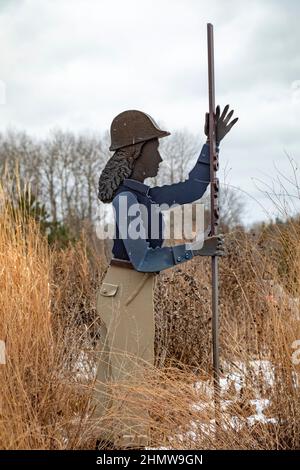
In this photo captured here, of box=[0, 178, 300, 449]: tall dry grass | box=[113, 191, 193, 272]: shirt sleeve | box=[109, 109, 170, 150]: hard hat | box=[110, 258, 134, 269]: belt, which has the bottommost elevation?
box=[0, 178, 300, 449]: tall dry grass

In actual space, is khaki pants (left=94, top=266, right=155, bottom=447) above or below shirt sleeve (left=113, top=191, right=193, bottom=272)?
below

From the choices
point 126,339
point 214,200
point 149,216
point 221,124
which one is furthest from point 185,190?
point 126,339

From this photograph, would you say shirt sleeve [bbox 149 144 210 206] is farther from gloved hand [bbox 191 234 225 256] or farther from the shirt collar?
gloved hand [bbox 191 234 225 256]

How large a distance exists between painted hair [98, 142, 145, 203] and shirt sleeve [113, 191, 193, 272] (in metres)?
0.17

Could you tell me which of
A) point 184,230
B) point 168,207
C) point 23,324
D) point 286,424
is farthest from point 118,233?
point 184,230

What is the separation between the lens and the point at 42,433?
2.54 metres

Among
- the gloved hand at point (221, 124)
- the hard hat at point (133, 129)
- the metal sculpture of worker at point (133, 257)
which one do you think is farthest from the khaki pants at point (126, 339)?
the gloved hand at point (221, 124)

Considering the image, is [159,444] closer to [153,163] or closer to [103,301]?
[103,301]

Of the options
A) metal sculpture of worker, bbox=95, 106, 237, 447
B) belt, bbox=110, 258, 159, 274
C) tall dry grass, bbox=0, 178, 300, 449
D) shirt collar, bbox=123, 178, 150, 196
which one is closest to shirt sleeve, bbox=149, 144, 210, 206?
metal sculpture of worker, bbox=95, 106, 237, 447

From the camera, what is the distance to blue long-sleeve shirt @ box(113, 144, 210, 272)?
277cm

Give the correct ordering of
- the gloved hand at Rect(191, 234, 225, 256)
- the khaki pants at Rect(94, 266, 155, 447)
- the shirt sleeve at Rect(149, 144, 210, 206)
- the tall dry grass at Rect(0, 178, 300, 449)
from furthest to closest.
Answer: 1. the shirt sleeve at Rect(149, 144, 210, 206)
2. the gloved hand at Rect(191, 234, 225, 256)
3. the khaki pants at Rect(94, 266, 155, 447)
4. the tall dry grass at Rect(0, 178, 300, 449)

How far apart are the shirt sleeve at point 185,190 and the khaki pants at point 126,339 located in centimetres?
42

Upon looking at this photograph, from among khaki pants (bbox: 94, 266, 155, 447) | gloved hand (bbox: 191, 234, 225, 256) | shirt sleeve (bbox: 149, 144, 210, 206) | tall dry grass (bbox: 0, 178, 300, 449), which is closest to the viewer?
tall dry grass (bbox: 0, 178, 300, 449)

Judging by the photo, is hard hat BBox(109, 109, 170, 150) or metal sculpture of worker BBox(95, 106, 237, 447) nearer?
metal sculpture of worker BBox(95, 106, 237, 447)
